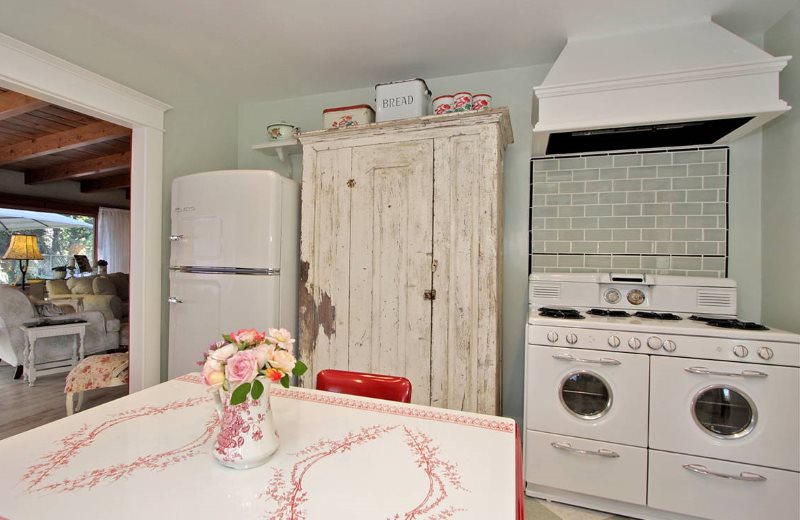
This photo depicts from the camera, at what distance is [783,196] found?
187cm

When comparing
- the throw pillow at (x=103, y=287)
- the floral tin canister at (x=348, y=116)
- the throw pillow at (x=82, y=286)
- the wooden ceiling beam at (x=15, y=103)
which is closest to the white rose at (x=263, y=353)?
the floral tin canister at (x=348, y=116)

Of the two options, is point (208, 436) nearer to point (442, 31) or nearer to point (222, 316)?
point (222, 316)

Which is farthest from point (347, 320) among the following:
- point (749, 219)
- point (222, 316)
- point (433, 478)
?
point (749, 219)

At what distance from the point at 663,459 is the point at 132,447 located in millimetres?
2047

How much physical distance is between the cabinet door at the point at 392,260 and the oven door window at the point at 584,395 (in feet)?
2.32

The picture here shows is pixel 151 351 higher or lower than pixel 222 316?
lower

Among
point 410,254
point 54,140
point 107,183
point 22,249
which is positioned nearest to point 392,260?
point 410,254

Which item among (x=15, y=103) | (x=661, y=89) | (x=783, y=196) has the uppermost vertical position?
(x=15, y=103)

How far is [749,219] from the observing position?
6.84 ft

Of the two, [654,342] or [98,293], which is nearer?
[654,342]

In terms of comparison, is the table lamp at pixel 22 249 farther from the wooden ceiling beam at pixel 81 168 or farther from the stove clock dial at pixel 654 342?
the stove clock dial at pixel 654 342

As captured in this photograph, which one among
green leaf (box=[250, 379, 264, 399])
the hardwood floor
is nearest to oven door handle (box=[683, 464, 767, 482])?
green leaf (box=[250, 379, 264, 399])

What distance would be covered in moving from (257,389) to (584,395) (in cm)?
161

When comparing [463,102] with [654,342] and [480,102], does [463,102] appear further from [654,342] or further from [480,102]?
[654,342]
